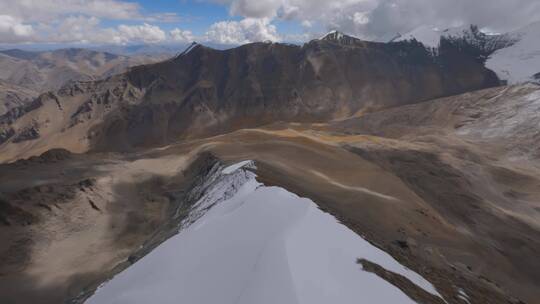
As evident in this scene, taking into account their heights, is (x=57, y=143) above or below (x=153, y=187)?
below

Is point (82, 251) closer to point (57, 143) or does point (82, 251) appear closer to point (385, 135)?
point (385, 135)

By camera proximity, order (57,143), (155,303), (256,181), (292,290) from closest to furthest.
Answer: (292,290) → (155,303) → (256,181) → (57,143)

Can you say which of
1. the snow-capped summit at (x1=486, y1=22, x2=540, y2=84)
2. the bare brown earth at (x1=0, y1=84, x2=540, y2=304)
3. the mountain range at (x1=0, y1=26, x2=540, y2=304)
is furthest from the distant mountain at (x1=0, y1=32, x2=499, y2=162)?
the bare brown earth at (x1=0, y1=84, x2=540, y2=304)

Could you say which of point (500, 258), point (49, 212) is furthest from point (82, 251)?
point (500, 258)

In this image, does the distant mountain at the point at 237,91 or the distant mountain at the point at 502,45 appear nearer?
the distant mountain at the point at 237,91

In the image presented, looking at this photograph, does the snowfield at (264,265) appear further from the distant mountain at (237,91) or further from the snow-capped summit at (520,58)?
the snow-capped summit at (520,58)

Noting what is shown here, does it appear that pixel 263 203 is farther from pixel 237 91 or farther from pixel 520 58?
pixel 520 58

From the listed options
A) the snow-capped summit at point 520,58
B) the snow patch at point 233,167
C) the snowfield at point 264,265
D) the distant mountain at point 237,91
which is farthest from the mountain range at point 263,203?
the snow-capped summit at point 520,58
